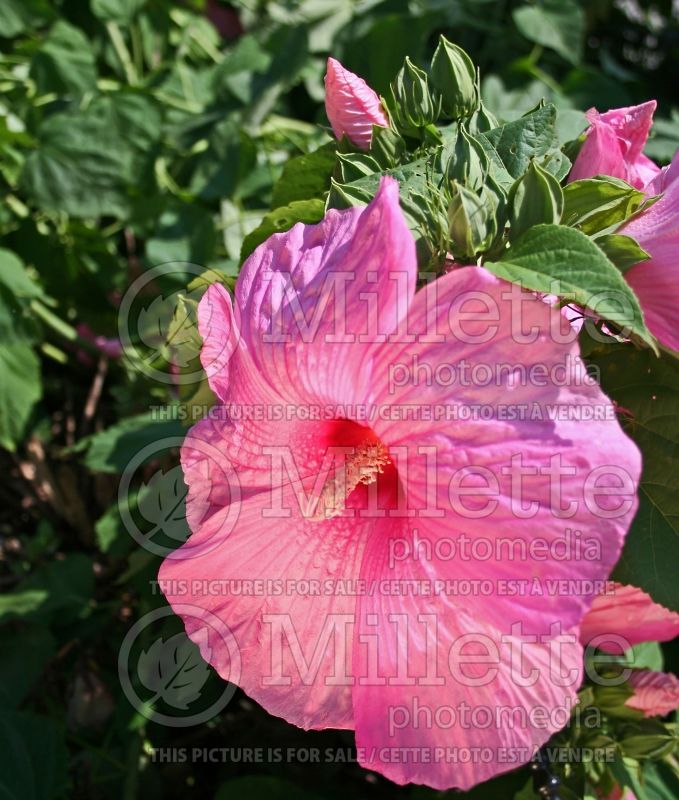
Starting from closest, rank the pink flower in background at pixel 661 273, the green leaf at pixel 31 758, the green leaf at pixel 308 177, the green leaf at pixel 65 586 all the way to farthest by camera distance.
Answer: the pink flower in background at pixel 661 273, the green leaf at pixel 308 177, the green leaf at pixel 31 758, the green leaf at pixel 65 586

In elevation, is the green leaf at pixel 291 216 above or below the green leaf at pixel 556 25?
below

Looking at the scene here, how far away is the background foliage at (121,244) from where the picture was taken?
1.01 metres

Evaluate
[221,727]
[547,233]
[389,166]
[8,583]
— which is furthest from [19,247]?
[547,233]

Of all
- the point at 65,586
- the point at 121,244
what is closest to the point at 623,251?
the point at 65,586

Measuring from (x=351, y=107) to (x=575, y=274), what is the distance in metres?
0.25

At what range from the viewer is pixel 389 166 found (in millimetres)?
616

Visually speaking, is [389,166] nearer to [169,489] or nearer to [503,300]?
[503,300]

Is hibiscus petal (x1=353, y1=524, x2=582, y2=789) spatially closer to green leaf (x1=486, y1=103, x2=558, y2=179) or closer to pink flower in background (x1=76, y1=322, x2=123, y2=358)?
green leaf (x1=486, y1=103, x2=558, y2=179)

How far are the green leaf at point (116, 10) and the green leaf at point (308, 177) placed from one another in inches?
31.1

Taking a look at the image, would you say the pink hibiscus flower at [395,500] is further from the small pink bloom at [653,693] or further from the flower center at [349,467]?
the small pink bloom at [653,693]

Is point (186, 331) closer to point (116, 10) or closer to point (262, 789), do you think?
point (262, 789)

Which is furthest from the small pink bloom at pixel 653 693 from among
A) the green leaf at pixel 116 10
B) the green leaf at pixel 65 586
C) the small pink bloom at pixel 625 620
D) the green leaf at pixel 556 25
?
the green leaf at pixel 116 10

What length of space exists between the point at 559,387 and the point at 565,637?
5.9 inches

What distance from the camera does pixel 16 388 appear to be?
1.25 m
